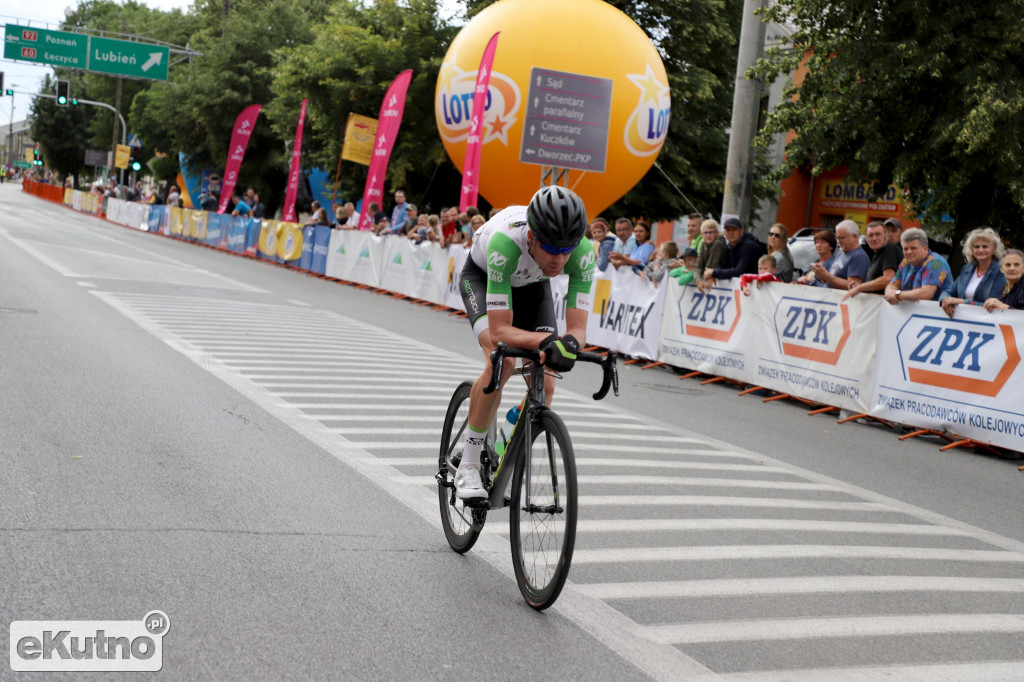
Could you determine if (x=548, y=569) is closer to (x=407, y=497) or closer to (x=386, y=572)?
(x=386, y=572)

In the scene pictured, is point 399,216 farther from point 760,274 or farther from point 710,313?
point 760,274

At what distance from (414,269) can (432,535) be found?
16.3 meters

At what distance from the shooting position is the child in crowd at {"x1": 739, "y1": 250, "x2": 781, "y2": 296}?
511 inches

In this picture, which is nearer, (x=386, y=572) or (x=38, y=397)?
(x=386, y=572)

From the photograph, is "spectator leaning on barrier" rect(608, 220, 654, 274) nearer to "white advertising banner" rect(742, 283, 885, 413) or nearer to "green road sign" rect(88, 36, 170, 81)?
"white advertising banner" rect(742, 283, 885, 413)

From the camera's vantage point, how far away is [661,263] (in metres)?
14.9

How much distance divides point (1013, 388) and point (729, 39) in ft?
77.6

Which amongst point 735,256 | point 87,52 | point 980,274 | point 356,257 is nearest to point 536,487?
point 980,274

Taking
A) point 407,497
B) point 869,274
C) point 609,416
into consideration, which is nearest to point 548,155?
point 869,274

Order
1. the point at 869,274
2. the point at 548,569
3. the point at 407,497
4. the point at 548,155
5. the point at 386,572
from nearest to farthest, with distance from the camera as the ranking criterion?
the point at 548,569 → the point at 386,572 → the point at 407,497 → the point at 869,274 → the point at 548,155

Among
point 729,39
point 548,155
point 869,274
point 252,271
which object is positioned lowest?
point 252,271

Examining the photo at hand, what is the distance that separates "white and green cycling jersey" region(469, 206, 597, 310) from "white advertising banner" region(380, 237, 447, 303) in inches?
600

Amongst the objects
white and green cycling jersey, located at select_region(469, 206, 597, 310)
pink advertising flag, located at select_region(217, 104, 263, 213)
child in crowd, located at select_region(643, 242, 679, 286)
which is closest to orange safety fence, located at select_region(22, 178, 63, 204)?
pink advertising flag, located at select_region(217, 104, 263, 213)

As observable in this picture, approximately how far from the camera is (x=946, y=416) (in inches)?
404
